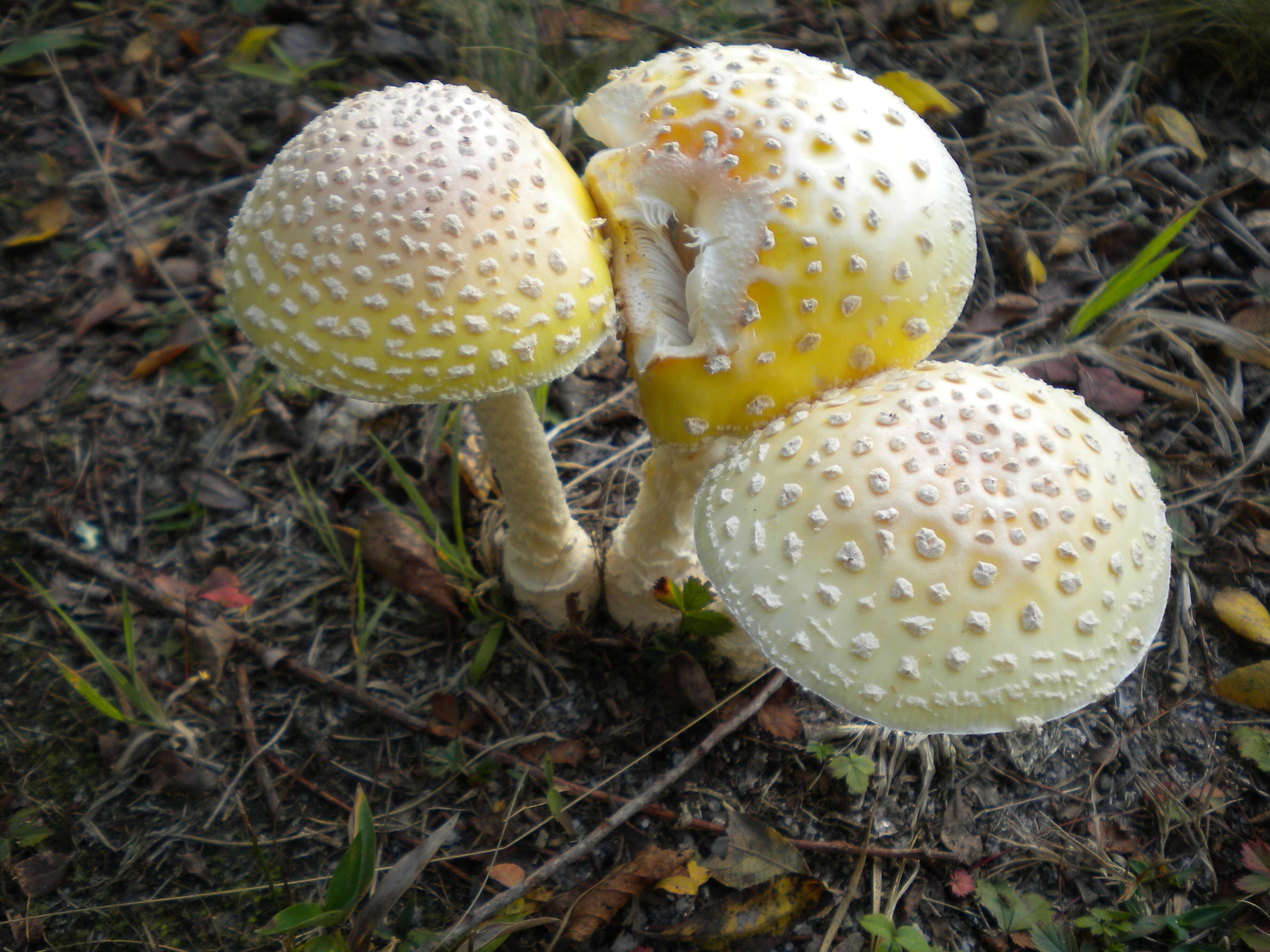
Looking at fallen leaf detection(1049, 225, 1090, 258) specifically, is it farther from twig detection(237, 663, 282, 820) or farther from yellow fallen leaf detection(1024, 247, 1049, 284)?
twig detection(237, 663, 282, 820)

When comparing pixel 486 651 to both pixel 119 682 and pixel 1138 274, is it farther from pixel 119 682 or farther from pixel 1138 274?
pixel 1138 274

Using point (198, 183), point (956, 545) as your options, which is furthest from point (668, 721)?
point (198, 183)

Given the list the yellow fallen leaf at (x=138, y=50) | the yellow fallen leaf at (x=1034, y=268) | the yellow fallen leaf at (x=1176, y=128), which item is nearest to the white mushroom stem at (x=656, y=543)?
the yellow fallen leaf at (x=1034, y=268)

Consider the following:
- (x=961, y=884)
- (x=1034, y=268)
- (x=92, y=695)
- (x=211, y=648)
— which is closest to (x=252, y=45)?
(x=211, y=648)

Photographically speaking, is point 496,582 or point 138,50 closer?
point 496,582

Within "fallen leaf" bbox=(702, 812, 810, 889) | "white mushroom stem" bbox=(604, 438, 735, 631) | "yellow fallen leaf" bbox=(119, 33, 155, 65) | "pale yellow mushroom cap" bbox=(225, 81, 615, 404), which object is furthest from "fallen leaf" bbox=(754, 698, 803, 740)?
"yellow fallen leaf" bbox=(119, 33, 155, 65)

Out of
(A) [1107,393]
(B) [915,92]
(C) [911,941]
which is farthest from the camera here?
(B) [915,92]

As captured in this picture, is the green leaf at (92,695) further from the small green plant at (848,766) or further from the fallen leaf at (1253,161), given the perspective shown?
the fallen leaf at (1253,161)

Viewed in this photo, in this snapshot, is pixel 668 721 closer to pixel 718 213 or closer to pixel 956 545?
pixel 956 545
